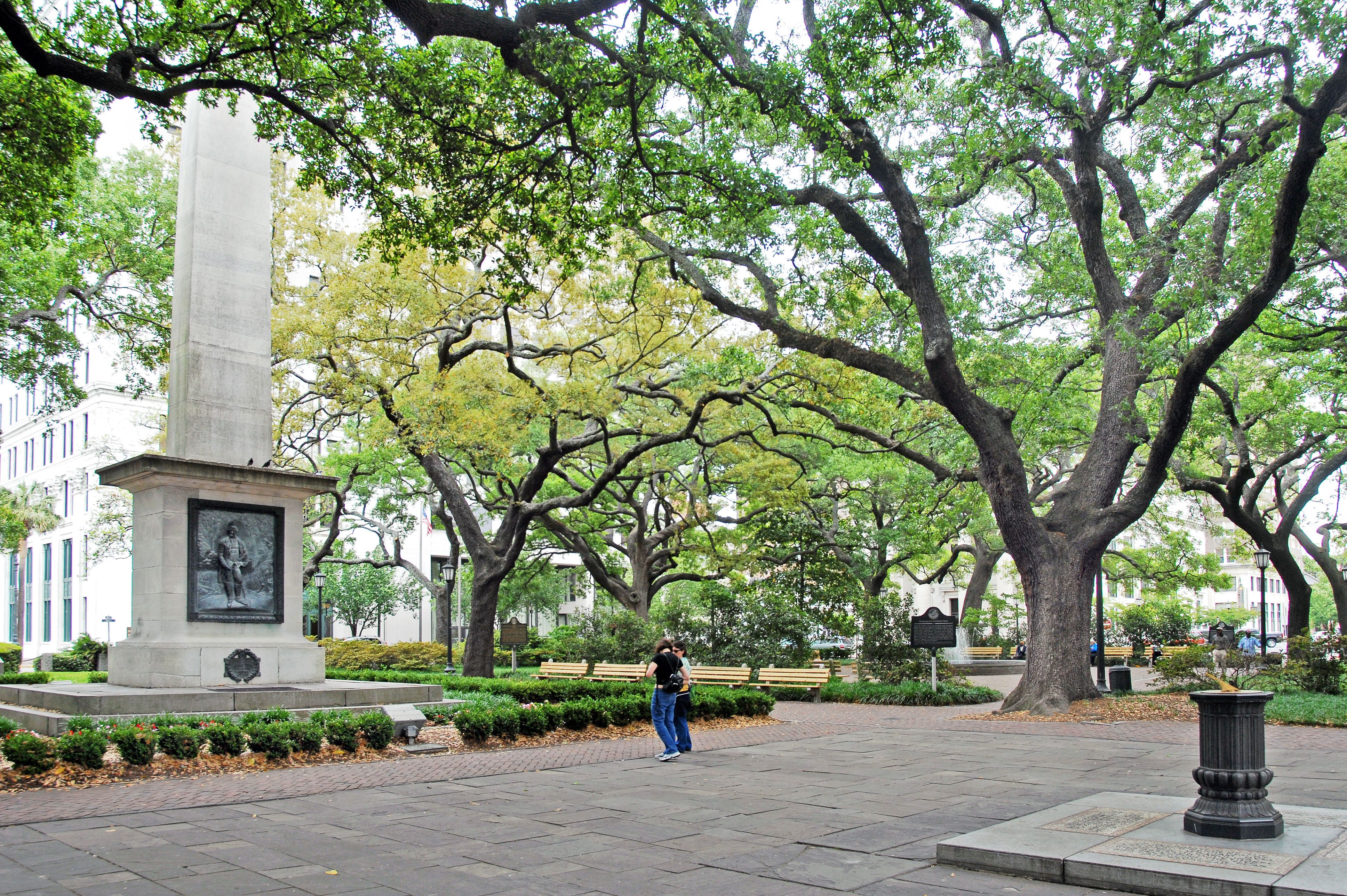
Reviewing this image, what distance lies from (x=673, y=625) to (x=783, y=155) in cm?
1433

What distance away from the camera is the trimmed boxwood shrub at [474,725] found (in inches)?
525

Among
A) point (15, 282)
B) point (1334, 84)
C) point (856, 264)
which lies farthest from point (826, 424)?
point (15, 282)

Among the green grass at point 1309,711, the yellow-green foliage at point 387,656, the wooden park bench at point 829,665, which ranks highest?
the green grass at point 1309,711

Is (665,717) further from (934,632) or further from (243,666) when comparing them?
(934,632)

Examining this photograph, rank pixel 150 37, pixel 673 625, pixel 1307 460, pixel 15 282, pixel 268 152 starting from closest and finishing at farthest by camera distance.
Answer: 1. pixel 150 37
2. pixel 268 152
3. pixel 15 282
4. pixel 673 625
5. pixel 1307 460

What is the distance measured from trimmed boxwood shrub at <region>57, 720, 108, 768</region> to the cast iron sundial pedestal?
10209 mm

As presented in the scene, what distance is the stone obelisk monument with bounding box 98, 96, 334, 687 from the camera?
14.2 metres

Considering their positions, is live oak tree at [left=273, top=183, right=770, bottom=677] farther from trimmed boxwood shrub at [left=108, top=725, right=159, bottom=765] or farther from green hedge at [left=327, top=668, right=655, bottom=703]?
trimmed boxwood shrub at [left=108, top=725, right=159, bottom=765]

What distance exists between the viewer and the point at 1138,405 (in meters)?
20.8

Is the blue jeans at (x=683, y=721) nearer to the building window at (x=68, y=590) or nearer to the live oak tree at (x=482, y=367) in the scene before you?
the live oak tree at (x=482, y=367)

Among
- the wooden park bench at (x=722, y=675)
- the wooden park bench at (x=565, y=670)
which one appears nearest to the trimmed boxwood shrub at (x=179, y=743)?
the wooden park bench at (x=722, y=675)

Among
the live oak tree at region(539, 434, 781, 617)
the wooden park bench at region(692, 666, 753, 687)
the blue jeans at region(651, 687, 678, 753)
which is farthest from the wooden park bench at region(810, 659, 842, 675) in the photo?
the blue jeans at region(651, 687, 678, 753)

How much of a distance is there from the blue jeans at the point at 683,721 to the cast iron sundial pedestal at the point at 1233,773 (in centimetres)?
702

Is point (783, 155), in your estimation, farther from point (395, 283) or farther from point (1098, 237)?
point (395, 283)
